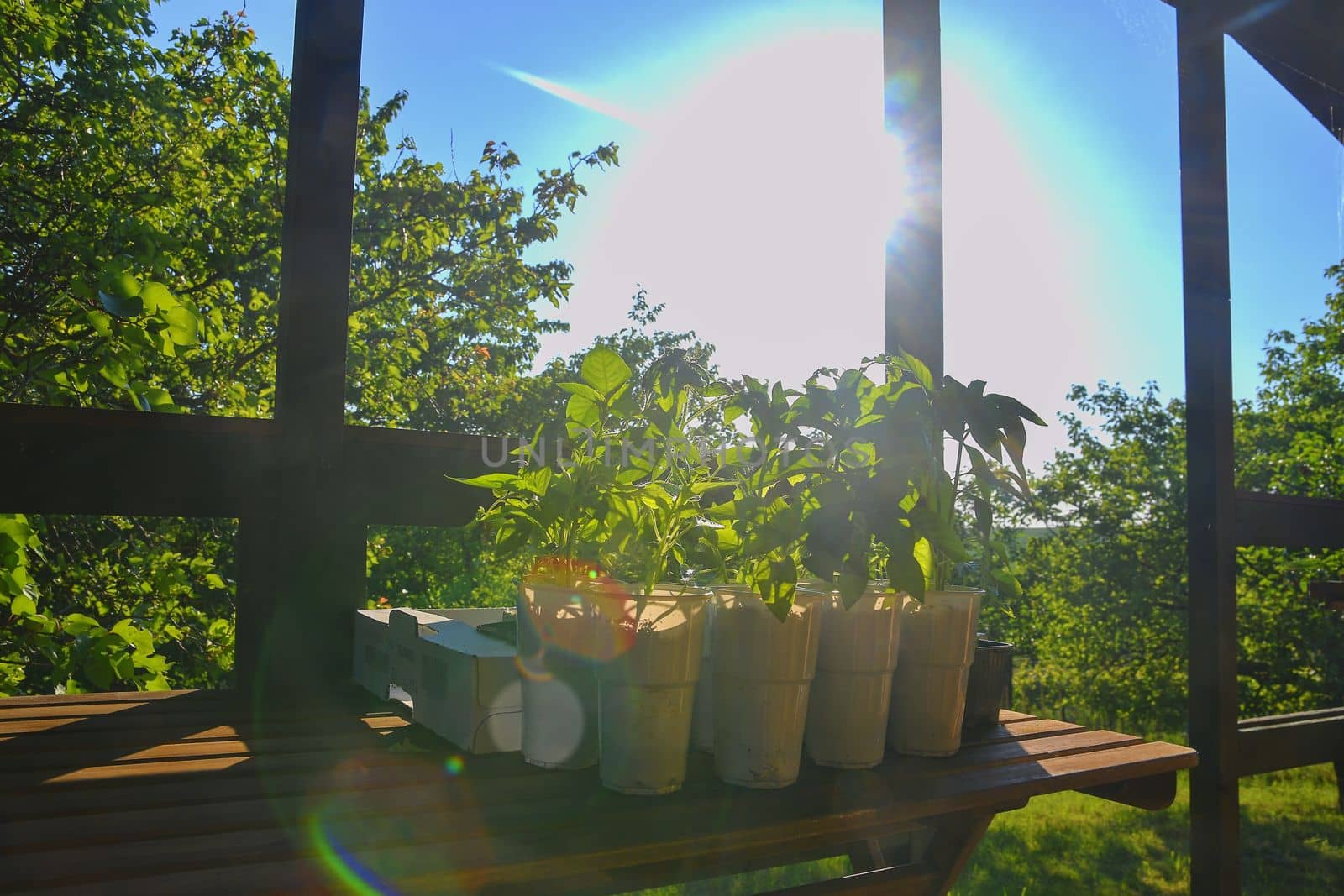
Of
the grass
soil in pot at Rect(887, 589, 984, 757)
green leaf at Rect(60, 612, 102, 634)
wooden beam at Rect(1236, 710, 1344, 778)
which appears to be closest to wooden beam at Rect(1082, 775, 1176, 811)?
soil in pot at Rect(887, 589, 984, 757)

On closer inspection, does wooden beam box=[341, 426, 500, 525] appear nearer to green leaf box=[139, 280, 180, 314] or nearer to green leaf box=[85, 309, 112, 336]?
green leaf box=[139, 280, 180, 314]

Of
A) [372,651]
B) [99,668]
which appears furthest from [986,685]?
[99,668]

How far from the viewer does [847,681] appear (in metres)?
0.89

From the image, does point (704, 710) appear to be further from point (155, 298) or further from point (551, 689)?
point (155, 298)

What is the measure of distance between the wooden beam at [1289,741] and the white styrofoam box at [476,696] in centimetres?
178

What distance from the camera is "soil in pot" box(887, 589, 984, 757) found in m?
0.95

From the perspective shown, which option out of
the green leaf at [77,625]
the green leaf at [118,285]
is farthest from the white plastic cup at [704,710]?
the green leaf at [118,285]

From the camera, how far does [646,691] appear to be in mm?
790

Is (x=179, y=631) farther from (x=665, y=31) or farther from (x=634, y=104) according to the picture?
(x=665, y=31)

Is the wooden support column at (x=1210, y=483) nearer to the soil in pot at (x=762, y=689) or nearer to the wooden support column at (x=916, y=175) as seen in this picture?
the wooden support column at (x=916, y=175)

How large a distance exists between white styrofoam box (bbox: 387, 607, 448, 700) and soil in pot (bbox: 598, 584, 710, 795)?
1.20 ft

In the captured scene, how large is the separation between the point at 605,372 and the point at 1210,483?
1640 millimetres

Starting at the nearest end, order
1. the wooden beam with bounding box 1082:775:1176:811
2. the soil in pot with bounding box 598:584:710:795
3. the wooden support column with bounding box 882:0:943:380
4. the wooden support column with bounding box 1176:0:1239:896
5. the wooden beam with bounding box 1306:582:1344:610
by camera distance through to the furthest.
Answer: the soil in pot with bounding box 598:584:710:795 < the wooden beam with bounding box 1082:775:1176:811 < the wooden support column with bounding box 882:0:943:380 < the wooden support column with bounding box 1176:0:1239:896 < the wooden beam with bounding box 1306:582:1344:610

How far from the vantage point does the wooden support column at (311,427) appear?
1282mm
